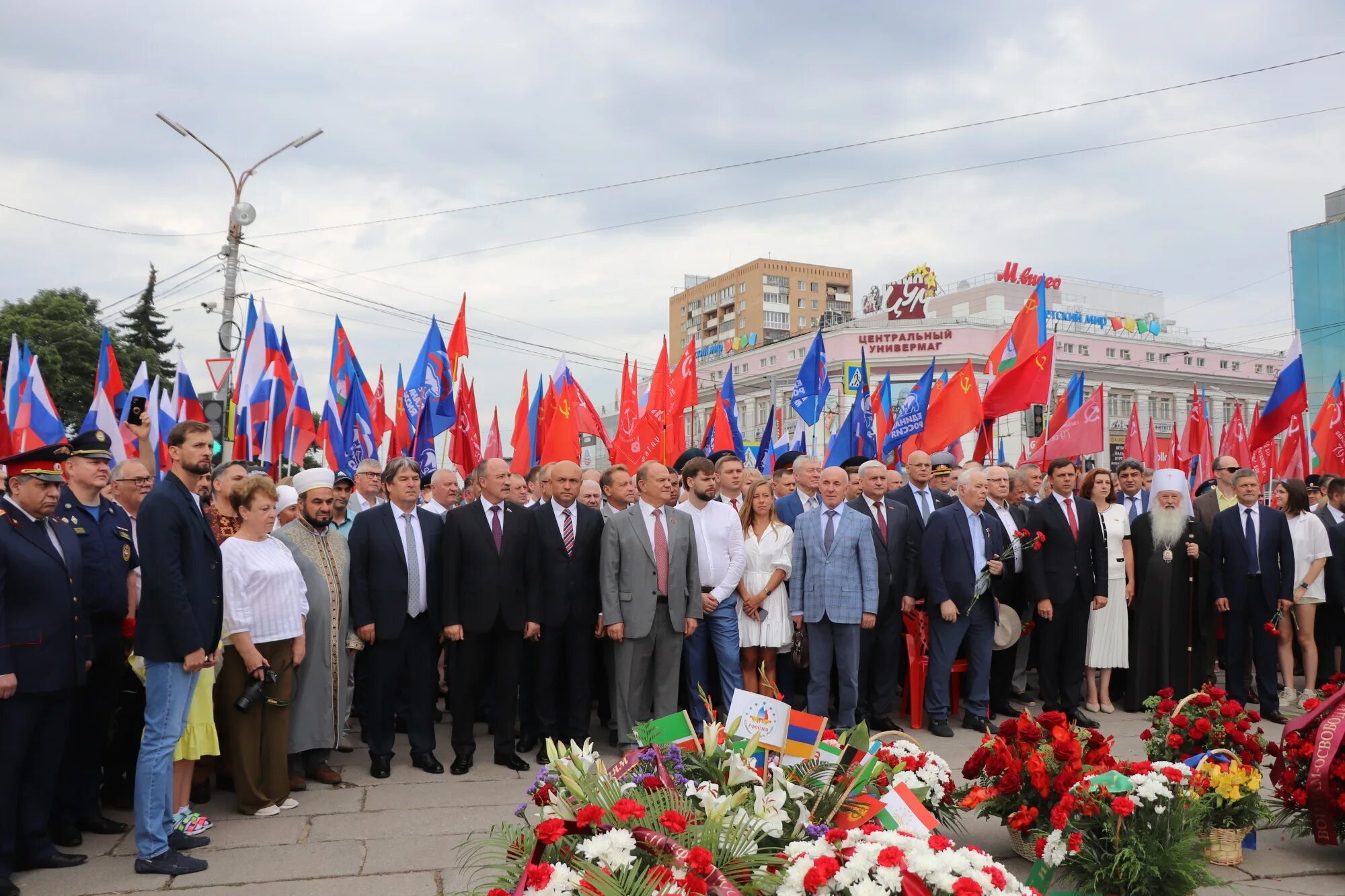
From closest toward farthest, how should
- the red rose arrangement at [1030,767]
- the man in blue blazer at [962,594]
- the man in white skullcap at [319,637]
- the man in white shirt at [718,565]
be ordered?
the red rose arrangement at [1030,767] → the man in white skullcap at [319,637] → the man in white shirt at [718,565] → the man in blue blazer at [962,594]

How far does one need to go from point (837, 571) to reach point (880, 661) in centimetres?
109

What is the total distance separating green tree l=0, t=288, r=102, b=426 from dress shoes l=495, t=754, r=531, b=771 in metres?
36.1

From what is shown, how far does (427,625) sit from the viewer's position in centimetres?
693

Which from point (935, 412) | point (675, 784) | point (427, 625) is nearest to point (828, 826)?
point (675, 784)

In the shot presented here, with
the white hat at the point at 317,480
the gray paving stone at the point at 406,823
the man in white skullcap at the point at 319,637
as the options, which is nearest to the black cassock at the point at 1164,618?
the gray paving stone at the point at 406,823

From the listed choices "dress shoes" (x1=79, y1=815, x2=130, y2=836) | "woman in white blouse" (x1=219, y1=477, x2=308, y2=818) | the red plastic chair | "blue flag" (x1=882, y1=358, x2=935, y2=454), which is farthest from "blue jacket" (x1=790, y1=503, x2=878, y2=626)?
"blue flag" (x1=882, y1=358, x2=935, y2=454)

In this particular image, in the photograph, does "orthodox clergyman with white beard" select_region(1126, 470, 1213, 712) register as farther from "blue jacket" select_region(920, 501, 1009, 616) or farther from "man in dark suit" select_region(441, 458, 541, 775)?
"man in dark suit" select_region(441, 458, 541, 775)

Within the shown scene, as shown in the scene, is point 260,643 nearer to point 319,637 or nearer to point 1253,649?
point 319,637

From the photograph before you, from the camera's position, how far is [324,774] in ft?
21.3

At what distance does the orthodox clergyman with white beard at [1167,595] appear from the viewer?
8773mm

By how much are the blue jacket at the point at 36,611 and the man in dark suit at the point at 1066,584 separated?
6756 millimetres

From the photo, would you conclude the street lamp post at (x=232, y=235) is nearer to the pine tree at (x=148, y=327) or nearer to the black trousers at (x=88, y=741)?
the black trousers at (x=88, y=741)

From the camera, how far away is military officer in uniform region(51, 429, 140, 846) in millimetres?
5270

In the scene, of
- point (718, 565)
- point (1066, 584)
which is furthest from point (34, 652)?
point (1066, 584)
